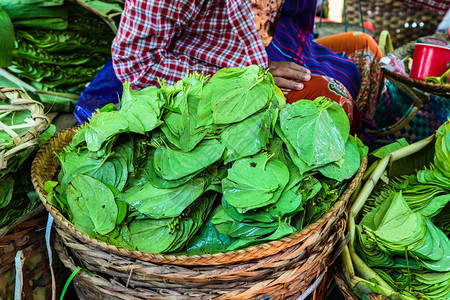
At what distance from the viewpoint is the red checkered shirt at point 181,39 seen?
1344 mm

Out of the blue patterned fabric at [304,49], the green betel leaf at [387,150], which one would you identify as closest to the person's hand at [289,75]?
the blue patterned fabric at [304,49]

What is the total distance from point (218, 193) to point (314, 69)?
882mm

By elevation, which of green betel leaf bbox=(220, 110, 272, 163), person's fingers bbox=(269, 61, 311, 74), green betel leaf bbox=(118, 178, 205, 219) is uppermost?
green betel leaf bbox=(220, 110, 272, 163)

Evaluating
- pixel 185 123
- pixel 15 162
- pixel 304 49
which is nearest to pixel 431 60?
pixel 304 49

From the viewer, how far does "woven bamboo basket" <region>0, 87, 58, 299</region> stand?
1039 millimetres

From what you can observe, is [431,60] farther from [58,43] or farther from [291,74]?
[58,43]

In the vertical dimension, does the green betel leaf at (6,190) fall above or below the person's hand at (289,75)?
below

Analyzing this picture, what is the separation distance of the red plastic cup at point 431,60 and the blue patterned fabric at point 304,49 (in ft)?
0.85

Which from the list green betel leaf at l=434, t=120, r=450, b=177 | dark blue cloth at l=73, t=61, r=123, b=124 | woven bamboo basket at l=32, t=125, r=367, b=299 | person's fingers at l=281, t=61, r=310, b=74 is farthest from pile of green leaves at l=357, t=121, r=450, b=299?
dark blue cloth at l=73, t=61, r=123, b=124

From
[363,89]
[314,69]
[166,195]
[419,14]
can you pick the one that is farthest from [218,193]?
[419,14]

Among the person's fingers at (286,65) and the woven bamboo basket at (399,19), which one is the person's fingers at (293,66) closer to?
the person's fingers at (286,65)

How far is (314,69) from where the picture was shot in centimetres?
165

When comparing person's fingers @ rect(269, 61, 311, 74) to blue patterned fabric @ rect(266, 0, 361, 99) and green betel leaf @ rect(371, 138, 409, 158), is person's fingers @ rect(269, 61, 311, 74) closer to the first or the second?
blue patterned fabric @ rect(266, 0, 361, 99)

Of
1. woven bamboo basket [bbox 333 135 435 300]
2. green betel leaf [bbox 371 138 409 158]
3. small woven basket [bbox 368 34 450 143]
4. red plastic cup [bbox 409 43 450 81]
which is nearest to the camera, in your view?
woven bamboo basket [bbox 333 135 435 300]
